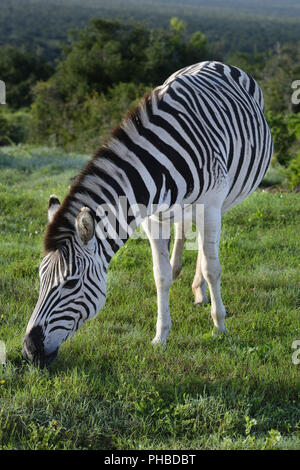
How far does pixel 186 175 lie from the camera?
12.8 feet

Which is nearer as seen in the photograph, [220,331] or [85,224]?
[85,224]

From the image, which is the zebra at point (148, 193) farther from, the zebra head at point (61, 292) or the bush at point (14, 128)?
the bush at point (14, 128)

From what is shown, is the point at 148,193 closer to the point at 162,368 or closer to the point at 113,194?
the point at 113,194

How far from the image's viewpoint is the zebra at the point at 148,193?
10.8 ft

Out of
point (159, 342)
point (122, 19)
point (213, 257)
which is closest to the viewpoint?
point (159, 342)

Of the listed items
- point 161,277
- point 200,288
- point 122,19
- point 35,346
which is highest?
point 122,19

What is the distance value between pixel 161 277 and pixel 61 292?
4.77ft

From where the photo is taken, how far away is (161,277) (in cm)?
458

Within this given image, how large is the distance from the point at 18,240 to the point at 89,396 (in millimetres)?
3869

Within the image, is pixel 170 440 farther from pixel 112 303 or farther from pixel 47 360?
pixel 112 303

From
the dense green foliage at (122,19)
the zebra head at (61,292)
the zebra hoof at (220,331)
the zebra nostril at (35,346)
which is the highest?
the dense green foliage at (122,19)

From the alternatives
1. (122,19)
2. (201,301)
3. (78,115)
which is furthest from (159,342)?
(122,19)

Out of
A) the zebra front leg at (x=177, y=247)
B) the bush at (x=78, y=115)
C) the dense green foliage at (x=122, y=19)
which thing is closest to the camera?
the zebra front leg at (x=177, y=247)

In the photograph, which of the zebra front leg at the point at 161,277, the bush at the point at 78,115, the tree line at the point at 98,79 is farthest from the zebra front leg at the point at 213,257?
the bush at the point at 78,115
